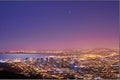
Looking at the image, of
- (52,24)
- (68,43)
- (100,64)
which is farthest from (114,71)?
(52,24)

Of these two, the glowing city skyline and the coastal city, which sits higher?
the glowing city skyline

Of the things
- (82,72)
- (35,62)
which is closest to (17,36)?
(35,62)

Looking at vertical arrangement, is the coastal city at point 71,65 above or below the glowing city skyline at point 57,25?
below

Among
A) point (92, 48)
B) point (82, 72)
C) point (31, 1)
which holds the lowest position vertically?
point (82, 72)

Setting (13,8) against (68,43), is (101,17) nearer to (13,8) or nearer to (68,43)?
(68,43)

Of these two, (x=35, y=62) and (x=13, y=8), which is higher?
(x=13, y=8)

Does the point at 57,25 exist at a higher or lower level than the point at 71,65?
higher

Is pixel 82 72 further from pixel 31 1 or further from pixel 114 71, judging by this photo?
pixel 31 1
